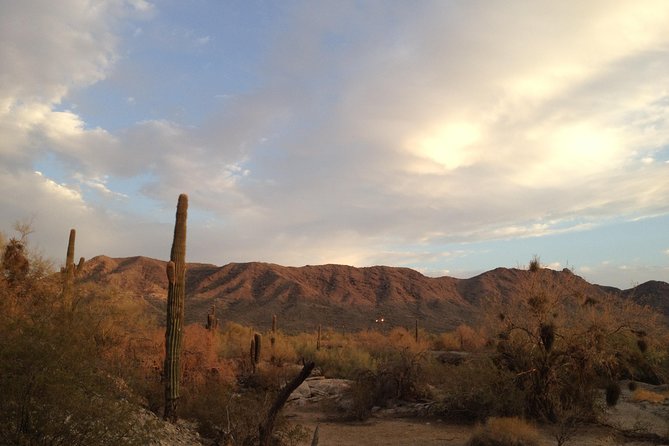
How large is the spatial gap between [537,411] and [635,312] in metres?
3.88

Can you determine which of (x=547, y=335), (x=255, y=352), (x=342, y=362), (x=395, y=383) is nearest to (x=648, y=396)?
(x=547, y=335)

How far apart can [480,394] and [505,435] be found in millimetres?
3956

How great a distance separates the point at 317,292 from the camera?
238 feet

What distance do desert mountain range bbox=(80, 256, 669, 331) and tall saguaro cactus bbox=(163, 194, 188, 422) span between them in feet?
121

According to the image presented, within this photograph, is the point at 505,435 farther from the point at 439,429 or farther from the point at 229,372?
the point at 229,372

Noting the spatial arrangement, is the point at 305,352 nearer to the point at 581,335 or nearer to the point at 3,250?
the point at 3,250

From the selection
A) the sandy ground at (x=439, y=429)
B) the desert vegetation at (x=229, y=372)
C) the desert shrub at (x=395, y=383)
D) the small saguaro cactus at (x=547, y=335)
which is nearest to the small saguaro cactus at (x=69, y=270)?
the desert vegetation at (x=229, y=372)

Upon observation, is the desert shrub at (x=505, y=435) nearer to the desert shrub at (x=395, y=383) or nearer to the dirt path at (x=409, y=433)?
the dirt path at (x=409, y=433)

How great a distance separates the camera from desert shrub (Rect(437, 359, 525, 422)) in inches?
A: 559

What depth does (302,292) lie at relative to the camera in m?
67.8

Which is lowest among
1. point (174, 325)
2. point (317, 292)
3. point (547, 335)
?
point (547, 335)

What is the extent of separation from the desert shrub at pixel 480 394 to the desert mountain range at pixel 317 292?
35.8 m

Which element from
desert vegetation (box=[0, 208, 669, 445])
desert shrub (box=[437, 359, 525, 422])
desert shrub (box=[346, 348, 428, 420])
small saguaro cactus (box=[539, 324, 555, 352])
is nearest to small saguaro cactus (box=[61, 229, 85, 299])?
desert vegetation (box=[0, 208, 669, 445])

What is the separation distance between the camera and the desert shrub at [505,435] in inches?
442
